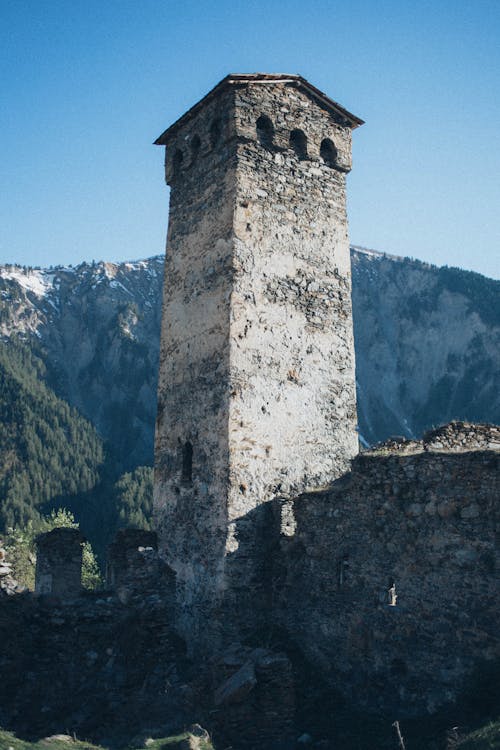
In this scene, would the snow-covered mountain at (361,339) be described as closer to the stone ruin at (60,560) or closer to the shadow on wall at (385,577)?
the stone ruin at (60,560)

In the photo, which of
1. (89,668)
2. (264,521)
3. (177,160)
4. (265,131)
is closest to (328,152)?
(265,131)

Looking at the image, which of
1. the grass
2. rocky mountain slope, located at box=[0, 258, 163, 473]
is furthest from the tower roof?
rocky mountain slope, located at box=[0, 258, 163, 473]

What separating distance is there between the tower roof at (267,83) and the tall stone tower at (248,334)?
26mm

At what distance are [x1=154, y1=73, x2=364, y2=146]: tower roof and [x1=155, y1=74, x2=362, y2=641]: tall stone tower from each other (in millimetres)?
26

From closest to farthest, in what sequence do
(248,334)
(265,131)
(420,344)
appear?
(248,334)
(265,131)
(420,344)

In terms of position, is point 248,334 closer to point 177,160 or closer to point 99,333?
point 177,160

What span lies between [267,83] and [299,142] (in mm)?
1210

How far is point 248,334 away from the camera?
37.7ft

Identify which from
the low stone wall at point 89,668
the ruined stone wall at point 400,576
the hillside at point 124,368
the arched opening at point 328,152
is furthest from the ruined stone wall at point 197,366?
the hillside at point 124,368

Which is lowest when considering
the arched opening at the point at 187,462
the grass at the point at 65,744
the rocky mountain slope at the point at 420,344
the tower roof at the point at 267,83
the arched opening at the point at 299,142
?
the grass at the point at 65,744

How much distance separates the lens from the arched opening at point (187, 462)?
12.0m

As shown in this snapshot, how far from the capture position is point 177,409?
12492mm

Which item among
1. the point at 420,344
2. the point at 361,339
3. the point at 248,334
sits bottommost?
the point at 248,334

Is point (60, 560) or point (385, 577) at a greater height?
point (385, 577)
